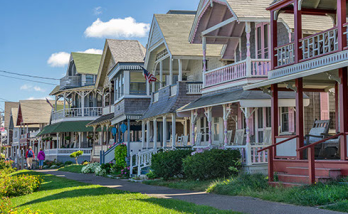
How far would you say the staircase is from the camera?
13156 millimetres

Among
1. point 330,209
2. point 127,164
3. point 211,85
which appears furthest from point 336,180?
point 127,164

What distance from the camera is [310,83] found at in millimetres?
17141

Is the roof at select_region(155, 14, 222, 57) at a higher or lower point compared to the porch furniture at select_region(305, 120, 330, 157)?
higher

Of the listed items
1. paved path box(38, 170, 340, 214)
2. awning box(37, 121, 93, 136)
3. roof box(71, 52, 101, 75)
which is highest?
roof box(71, 52, 101, 75)

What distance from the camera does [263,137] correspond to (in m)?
20.3

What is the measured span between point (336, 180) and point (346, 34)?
4.19 meters

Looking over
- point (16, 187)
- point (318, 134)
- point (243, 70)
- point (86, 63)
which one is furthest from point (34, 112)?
point (318, 134)

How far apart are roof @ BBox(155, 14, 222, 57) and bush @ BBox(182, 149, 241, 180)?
8.66 metres

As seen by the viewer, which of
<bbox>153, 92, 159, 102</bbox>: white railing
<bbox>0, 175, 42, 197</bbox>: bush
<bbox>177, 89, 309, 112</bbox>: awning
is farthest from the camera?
<bbox>153, 92, 159, 102</bbox>: white railing

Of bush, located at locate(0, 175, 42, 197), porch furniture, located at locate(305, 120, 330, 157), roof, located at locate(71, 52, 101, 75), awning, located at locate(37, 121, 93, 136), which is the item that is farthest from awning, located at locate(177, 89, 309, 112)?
roof, located at locate(71, 52, 101, 75)

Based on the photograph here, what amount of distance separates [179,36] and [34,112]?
4942cm

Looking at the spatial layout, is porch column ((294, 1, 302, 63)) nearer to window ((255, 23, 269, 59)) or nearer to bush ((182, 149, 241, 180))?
bush ((182, 149, 241, 180))

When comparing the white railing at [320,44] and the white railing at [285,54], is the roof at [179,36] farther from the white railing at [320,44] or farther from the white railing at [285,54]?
the white railing at [320,44]

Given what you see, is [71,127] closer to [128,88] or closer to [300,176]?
[128,88]
